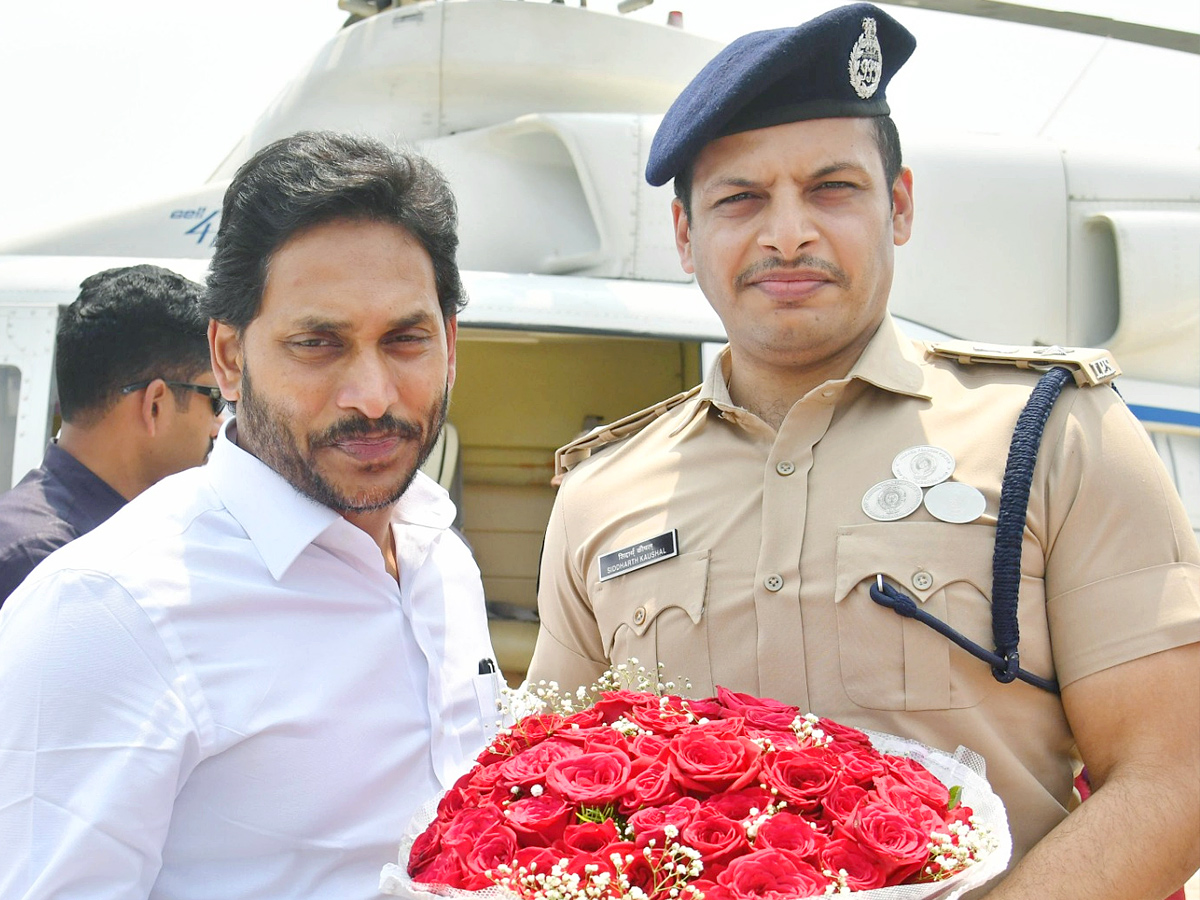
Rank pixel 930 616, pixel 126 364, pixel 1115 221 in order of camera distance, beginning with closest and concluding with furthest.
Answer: pixel 930 616
pixel 126 364
pixel 1115 221

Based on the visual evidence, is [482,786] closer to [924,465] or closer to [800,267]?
[924,465]

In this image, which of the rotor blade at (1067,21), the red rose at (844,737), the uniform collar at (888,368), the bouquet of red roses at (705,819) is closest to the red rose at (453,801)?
the bouquet of red roses at (705,819)

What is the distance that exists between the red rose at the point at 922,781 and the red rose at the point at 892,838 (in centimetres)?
9

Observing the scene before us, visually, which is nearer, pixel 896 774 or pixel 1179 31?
pixel 896 774

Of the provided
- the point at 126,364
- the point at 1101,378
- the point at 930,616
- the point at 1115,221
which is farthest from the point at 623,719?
the point at 1115,221

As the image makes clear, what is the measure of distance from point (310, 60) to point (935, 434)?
5681mm

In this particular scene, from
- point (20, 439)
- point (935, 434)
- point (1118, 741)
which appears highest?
point (935, 434)

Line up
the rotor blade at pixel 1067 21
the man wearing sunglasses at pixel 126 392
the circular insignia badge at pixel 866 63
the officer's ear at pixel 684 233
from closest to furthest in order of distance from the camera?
the circular insignia badge at pixel 866 63
the officer's ear at pixel 684 233
the man wearing sunglasses at pixel 126 392
the rotor blade at pixel 1067 21

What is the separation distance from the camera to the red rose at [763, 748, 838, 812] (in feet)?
4.12

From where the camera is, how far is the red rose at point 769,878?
1.13 meters

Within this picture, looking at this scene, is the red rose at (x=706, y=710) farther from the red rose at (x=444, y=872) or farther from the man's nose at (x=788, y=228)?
the man's nose at (x=788, y=228)

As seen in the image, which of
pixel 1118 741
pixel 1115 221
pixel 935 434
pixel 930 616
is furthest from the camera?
pixel 1115 221

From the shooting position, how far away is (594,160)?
543cm

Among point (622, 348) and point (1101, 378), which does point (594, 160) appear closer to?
point (622, 348)
